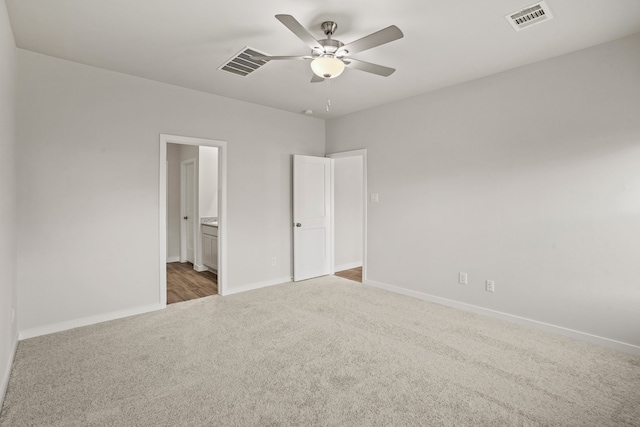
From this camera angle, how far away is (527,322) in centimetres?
318

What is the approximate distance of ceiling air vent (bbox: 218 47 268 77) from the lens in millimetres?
2904

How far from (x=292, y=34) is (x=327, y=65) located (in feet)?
1.91

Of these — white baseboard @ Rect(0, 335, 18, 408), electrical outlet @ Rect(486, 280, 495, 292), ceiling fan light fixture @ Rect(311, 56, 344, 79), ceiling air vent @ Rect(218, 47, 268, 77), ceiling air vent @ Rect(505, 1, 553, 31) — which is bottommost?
white baseboard @ Rect(0, 335, 18, 408)

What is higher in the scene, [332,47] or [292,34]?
[292,34]

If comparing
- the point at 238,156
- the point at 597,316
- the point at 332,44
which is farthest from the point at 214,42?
the point at 597,316

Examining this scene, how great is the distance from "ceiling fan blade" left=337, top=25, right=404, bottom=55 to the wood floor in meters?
3.59

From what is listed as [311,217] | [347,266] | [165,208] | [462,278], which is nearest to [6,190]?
[165,208]

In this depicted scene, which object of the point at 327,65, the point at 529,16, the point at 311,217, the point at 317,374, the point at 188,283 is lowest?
the point at 317,374

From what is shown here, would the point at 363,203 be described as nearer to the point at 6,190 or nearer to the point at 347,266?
the point at 347,266

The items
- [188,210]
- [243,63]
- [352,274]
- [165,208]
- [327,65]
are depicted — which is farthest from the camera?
[188,210]

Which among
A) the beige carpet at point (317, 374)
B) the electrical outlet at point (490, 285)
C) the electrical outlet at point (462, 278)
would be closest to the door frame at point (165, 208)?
the beige carpet at point (317, 374)

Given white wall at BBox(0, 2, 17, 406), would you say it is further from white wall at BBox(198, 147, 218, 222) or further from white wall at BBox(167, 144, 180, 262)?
white wall at BBox(167, 144, 180, 262)

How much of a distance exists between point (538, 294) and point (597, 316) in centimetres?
46

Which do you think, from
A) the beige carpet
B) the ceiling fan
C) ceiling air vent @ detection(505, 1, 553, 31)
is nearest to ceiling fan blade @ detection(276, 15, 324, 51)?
the ceiling fan
